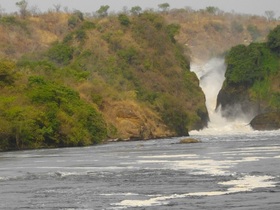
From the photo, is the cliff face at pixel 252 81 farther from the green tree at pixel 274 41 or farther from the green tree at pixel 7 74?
the green tree at pixel 7 74

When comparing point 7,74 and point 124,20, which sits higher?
point 124,20

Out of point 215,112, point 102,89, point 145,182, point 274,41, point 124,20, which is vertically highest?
point 124,20

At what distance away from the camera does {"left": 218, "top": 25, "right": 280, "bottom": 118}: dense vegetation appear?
175250 millimetres

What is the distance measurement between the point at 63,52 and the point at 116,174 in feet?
365

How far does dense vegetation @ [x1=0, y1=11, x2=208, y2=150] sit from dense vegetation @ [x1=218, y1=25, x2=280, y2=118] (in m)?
9.72

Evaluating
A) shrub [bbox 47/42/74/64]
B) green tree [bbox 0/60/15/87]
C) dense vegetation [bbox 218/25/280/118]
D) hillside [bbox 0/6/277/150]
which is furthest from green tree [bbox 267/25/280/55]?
green tree [bbox 0/60/15/87]

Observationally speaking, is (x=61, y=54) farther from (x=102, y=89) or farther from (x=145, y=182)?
(x=145, y=182)

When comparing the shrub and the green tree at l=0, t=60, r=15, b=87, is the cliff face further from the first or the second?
the green tree at l=0, t=60, r=15, b=87

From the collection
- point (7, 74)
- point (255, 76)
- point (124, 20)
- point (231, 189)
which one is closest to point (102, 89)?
point (7, 74)

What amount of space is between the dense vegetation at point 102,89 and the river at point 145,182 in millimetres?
28200

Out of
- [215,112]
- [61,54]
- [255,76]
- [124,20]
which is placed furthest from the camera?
[215,112]

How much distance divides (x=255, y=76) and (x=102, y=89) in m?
57.9

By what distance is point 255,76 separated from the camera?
584ft

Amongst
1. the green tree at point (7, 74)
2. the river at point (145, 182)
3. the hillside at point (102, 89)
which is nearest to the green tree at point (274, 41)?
the hillside at point (102, 89)
